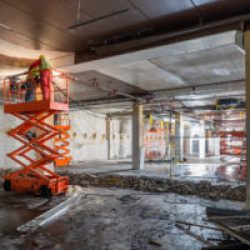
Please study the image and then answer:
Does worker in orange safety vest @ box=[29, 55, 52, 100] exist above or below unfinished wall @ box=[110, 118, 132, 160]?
above

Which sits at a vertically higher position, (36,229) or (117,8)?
(117,8)

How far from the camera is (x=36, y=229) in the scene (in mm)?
4422

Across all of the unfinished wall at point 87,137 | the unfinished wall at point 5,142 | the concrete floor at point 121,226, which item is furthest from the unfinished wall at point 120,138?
the concrete floor at point 121,226

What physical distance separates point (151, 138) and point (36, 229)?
13029mm

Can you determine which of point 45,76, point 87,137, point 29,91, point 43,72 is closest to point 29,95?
point 29,91

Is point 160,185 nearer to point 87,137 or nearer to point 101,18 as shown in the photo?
point 101,18

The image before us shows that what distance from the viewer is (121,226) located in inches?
180

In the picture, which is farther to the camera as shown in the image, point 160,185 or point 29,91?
point 160,185

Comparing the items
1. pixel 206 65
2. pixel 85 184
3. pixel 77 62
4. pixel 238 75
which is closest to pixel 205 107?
pixel 238 75

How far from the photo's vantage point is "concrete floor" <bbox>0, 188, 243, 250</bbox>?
3.79 m

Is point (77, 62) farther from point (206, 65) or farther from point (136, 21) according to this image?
point (206, 65)

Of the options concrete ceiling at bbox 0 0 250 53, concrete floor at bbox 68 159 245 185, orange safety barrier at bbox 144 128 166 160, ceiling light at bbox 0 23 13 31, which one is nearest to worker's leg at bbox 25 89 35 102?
concrete ceiling at bbox 0 0 250 53

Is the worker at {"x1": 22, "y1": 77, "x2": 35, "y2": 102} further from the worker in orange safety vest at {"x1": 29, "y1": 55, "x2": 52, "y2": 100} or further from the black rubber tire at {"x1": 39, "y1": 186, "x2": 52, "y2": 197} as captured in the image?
the black rubber tire at {"x1": 39, "y1": 186, "x2": 52, "y2": 197}

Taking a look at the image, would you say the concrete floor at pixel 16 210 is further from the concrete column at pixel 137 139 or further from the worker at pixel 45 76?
the concrete column at pixel 137 139
